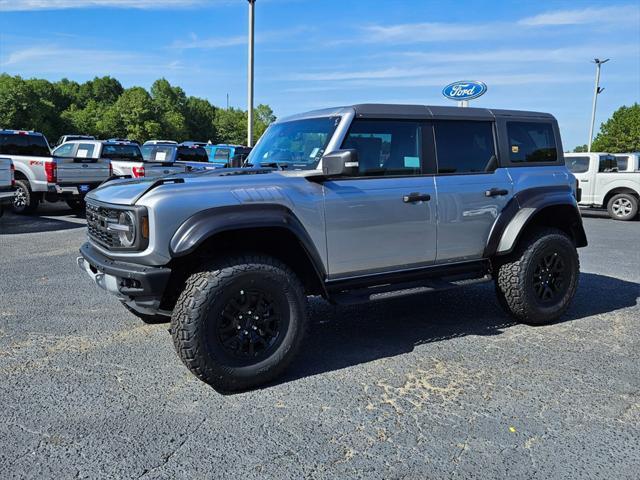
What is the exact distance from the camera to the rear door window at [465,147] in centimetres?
471

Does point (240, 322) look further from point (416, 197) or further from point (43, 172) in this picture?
point (43, 172)

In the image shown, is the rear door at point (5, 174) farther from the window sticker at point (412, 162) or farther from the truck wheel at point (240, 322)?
the window sticker at point (412, 162)

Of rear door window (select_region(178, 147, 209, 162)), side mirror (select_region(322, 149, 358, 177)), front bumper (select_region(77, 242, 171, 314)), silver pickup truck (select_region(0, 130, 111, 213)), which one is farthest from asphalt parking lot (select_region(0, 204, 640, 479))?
rear door window (select_region(178, 147, 209, 162))

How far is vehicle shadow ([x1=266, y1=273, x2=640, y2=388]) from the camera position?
435cm

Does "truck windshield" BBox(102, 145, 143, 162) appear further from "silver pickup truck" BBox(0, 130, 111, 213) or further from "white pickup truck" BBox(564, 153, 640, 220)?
"white pickup truck" BBox(564, 153, 640, 220)

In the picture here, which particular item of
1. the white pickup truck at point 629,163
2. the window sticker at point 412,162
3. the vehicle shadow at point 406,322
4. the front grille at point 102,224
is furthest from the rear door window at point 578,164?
the front grille at point 102,224

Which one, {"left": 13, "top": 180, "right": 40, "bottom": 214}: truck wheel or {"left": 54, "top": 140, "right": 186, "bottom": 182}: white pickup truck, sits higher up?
{"left": 54, "top": 140, "right": 186, "bottom": 182}: white pickup truck

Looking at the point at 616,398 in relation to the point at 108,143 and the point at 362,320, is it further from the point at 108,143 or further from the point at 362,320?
the point at 108,143

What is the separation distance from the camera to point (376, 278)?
434cm

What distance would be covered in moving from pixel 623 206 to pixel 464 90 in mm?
8452

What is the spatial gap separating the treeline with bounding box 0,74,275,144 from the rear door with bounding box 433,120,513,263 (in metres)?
57.8

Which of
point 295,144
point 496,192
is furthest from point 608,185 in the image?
point 295,144

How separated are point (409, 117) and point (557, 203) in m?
1.73

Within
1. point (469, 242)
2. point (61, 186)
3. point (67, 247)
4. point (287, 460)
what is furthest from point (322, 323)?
point (61, 186)
